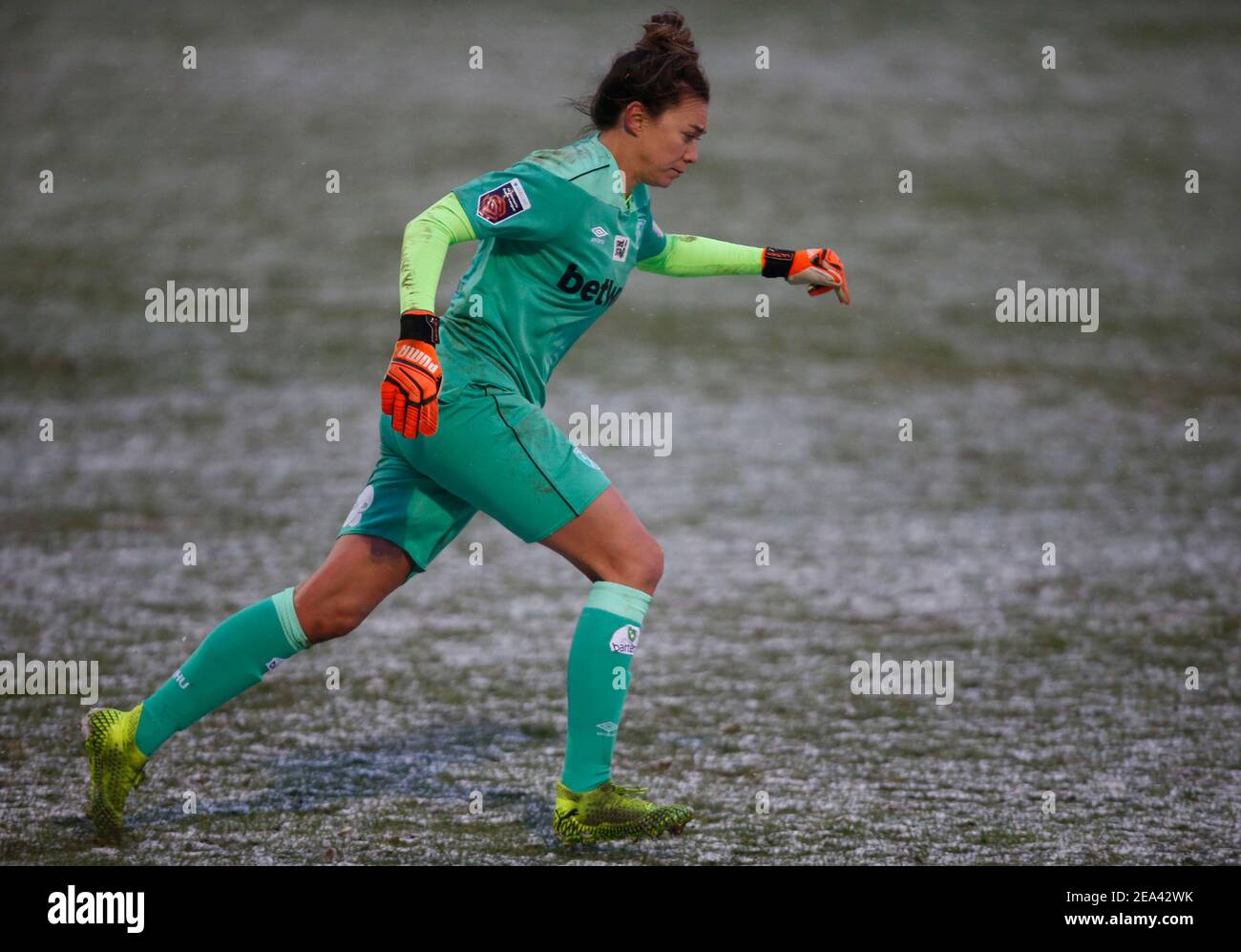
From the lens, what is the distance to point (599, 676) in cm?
404

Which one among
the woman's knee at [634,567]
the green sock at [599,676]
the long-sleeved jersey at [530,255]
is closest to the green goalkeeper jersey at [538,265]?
the long-sleeved jersey at [530,255]

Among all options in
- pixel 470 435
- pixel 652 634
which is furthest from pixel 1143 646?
pixel 470 435

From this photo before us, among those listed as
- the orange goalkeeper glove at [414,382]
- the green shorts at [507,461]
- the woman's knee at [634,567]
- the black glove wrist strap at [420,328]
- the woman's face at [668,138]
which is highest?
the woman's face at [668,138]

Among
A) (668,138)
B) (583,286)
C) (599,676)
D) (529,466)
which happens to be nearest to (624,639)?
(599,676)

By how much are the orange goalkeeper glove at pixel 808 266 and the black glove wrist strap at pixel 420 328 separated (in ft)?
4.79

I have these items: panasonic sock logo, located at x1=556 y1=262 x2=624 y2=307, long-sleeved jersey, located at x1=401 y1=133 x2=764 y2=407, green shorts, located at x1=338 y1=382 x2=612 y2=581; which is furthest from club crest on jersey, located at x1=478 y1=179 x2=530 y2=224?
green shorts, located at x1=338 y1=382 x2=612 y2=581

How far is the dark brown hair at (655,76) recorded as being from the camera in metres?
4.14

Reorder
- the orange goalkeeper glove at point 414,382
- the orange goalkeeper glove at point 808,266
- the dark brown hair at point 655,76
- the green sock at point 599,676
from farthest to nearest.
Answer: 1. the orange goalkeeper glove at point 808,266
2. the dark brown hair at point 655,76
3. the green sock at point 599,676
4. the orange goalkeeper glove at point 414,382

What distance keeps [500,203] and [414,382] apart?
57 centimetres

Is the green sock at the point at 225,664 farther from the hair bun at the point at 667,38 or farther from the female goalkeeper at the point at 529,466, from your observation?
the hair bun at the point at 667,38

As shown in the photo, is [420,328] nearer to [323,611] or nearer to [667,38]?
[323,611]

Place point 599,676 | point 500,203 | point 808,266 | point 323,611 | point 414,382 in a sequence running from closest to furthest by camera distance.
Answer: point 414,382
point 500,203
point 599,676
point 323,611
point 808,266

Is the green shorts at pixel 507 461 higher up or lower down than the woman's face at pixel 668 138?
lower down

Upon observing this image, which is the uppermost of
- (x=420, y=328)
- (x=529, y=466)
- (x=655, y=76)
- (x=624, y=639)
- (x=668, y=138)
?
(x=655, y=76)
